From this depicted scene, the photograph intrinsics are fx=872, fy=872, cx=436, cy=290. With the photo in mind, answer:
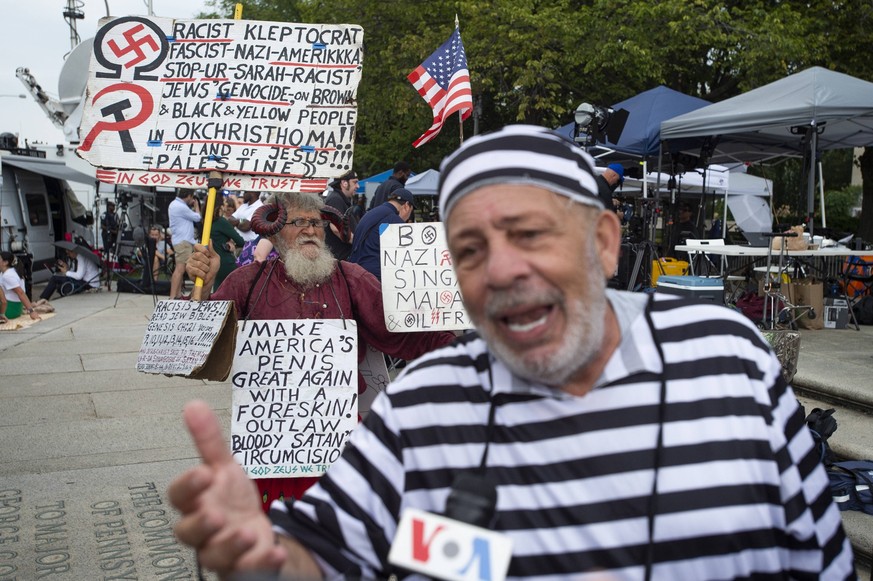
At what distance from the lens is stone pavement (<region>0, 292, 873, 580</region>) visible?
480 centimetres

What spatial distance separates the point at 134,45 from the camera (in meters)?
4.59

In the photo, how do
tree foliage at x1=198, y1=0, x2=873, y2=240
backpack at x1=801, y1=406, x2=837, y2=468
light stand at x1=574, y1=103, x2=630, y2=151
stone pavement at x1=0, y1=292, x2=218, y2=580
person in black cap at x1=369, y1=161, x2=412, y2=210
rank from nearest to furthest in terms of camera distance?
stone pavement at x1=0, y1=292, x2=218, y2=580 < backpack at x1=801, y1=406, x2=837, y2=468 < person in black cap at x1=369, y1=161, x2=412, y2=210 < light stand at x1=574, y1=103, x2=630, y2=151 < tree foliage at x1=198, y1=0, x2=873, y2=240

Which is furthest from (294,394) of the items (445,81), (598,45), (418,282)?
(598,45)

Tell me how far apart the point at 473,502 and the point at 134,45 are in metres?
3.88

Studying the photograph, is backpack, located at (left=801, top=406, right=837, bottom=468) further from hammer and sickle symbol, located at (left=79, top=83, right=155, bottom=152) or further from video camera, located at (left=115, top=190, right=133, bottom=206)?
video camera, located at (left=115, top=190, right=133, bottom=206)

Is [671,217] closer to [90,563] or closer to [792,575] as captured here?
[90,563]

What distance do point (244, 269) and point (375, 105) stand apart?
20605mm

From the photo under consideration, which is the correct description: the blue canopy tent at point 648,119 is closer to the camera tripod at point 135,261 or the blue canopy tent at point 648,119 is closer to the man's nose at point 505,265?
the camera tripod at point 135,261

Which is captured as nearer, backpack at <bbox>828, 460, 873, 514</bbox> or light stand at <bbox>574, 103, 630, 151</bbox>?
backpack at <bbox>828, 460, 873, 514</bbox>

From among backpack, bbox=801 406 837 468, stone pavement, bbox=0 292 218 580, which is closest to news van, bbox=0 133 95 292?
stone pavement, bbox=0 292 218 580

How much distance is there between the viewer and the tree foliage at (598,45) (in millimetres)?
17812

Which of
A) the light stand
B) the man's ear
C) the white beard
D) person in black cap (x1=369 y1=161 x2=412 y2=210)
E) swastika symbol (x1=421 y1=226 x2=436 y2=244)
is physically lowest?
Answer: the white beard

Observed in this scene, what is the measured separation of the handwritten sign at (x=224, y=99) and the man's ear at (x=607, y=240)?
9.26 ft

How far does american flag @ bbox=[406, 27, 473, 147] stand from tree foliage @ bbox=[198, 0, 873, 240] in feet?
34.2
